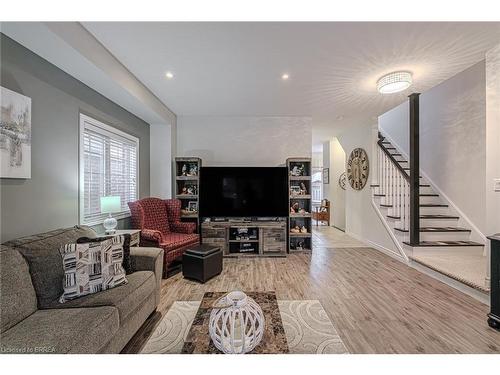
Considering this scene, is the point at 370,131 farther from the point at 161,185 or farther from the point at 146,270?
the point at 146,270

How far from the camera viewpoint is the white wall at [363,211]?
4.41 m

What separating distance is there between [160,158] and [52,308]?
3.18 metres

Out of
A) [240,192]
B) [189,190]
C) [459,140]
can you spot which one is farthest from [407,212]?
[189,190]

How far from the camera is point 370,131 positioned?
4.78m

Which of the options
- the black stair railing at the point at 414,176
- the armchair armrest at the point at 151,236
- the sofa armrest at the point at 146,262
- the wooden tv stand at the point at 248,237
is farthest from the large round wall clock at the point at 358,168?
the sofa armrest at the point at 146,262

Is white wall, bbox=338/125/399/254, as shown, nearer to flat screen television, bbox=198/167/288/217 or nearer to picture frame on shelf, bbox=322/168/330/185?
picture frame on shelf, bbox=322/168/330/185

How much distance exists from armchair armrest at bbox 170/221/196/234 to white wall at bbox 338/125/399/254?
11.6ft

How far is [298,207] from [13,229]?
400cm

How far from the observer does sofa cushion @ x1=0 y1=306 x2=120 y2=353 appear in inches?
47.1

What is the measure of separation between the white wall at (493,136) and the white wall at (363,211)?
5.69 ft

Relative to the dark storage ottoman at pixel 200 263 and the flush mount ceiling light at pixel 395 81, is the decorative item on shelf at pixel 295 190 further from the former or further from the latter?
the flush mount ceiling light at pixel 395 81

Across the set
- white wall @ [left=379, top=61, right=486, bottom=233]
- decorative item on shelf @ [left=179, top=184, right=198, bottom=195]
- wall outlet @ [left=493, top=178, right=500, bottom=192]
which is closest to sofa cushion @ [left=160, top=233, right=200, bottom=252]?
decorative item on shelf @ [left=179, top=184, right=198, bottom=195]

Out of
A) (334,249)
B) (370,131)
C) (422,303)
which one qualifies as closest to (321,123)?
(370,131)

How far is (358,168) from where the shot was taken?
527cm
